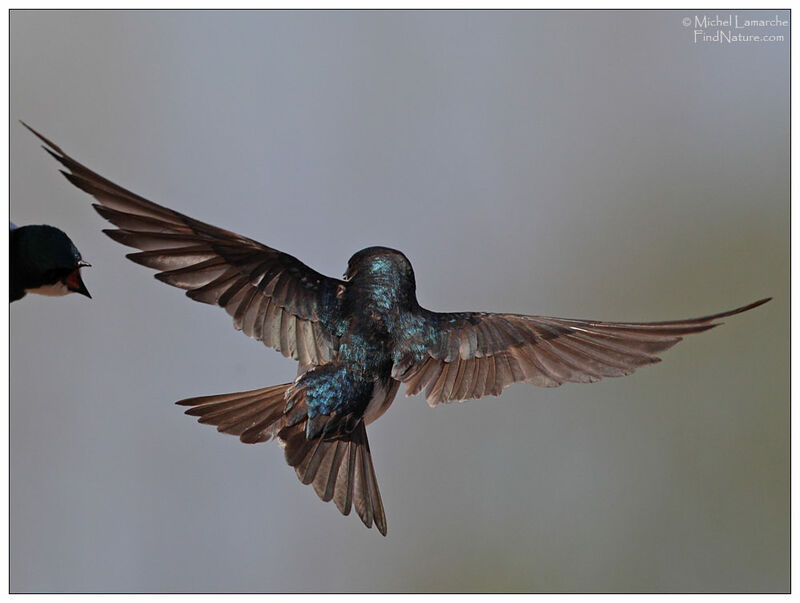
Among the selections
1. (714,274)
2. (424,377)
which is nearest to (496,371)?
(424,377)

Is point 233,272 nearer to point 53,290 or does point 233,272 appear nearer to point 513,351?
point 53,290

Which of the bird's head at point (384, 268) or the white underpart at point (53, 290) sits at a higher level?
the bird's head at point (384, 268)

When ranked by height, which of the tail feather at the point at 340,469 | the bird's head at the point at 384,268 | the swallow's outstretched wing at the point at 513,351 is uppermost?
the bird's head at the point at 384,268

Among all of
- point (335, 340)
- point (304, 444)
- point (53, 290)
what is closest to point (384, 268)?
point (335, 340)

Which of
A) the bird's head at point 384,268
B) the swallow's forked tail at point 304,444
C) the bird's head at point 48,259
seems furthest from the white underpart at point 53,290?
the bird's head at point 384,268

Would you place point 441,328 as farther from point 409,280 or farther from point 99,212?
point 99,212

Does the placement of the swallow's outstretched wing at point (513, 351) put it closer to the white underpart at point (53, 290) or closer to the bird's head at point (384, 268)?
the bird's head at point (384, 268)

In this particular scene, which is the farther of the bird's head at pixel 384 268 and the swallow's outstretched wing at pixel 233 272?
the bird's head at pixel 384 268
